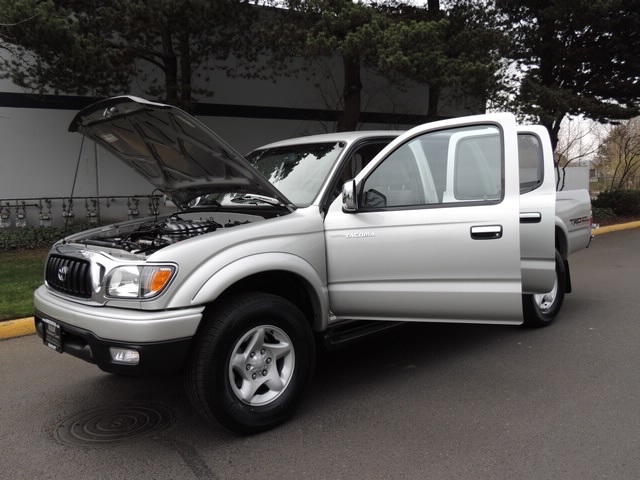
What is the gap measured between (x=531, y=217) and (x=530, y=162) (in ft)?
3.85

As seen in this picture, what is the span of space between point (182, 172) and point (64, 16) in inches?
244

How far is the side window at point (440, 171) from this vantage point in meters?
4.02

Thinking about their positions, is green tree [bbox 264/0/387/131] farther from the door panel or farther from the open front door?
the open front door

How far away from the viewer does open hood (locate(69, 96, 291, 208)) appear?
3.52 metres

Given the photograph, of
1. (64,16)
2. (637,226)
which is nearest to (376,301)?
(64,16)

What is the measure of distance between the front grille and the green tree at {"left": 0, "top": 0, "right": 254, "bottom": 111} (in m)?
5.28

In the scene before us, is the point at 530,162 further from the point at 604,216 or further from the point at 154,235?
the point at 604,216

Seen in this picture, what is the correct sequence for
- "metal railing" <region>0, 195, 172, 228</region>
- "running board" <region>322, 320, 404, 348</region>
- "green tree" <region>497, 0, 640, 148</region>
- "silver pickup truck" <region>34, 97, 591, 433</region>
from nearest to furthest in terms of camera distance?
"silver pickup truck" <region>34, 97, 591, 433</region>
"running board" <region>322, 320, 404, 348</region>
"metal railing" <region>0, 195, 172, 228</region>
"green tree" <region>497, 0, 640, 148</region>

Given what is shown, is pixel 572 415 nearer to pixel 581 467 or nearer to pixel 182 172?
pixel 581 467

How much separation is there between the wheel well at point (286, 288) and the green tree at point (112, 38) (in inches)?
239

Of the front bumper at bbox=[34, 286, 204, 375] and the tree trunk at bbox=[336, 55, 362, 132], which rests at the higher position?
the tree trunk at bbox=[336, 55, 362, 132]

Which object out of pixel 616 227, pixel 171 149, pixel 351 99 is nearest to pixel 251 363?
pixel 171 149

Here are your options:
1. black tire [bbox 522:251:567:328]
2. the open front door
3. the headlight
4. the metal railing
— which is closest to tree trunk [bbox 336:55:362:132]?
the metal railing

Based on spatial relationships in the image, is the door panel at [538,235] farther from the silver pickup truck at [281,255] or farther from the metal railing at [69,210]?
the metal railing at [69,210]
